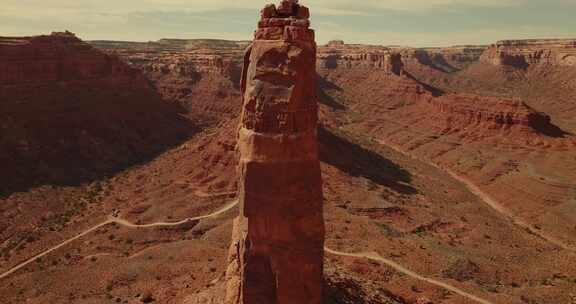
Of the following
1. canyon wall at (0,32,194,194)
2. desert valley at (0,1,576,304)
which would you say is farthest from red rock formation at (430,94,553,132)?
canyon wall at (0,32,194,194)

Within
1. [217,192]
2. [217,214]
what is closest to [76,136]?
[217,192]

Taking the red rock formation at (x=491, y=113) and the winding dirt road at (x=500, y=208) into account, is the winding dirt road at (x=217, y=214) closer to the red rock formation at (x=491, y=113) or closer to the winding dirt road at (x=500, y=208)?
the winding dirt road at (x=500, y=208)

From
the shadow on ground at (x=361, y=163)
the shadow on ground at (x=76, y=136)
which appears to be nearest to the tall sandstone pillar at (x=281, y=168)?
the shadow on ground at (x=361, y=163)

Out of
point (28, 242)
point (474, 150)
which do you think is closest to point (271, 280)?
point (28, 242)

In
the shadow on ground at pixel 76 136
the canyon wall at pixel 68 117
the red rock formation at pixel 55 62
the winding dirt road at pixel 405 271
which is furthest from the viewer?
the red rock formation at pixel 55 62

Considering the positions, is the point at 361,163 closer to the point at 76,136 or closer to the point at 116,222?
the point at 116,222
